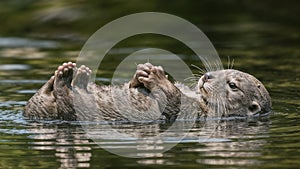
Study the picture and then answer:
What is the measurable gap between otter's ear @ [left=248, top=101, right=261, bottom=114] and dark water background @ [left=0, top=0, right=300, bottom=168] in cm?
25

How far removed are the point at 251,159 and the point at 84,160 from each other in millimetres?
1537

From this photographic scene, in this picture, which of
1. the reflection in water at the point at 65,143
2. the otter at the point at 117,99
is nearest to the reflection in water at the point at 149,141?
the reflection in water at the point at 65,143

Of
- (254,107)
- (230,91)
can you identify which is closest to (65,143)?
(230,91)

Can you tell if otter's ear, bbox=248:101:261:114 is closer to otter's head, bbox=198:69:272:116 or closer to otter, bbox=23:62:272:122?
otter's head, bbox=198:69:272:116

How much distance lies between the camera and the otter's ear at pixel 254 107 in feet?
31.4

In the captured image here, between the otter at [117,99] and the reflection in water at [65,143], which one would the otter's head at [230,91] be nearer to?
the otter at [117,99]

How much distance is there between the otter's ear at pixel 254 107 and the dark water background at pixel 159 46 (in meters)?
0.25

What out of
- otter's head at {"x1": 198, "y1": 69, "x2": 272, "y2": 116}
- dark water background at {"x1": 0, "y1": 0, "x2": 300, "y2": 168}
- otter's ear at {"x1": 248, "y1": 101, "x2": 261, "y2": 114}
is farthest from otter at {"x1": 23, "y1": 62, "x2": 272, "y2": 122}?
otter's ear at {"x1": 248, "y1": 101, "x2": 261, "y2": 114}

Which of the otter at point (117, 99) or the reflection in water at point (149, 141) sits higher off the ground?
the otter at point (117, 99)

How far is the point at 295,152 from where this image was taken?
25.1ft

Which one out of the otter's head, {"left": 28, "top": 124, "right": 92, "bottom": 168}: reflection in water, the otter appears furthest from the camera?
the otter's head

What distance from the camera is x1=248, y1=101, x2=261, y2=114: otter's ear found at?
376 inches

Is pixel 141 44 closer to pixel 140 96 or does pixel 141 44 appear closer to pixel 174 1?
pixel 174 1

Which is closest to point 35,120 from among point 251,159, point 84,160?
point 84,160
